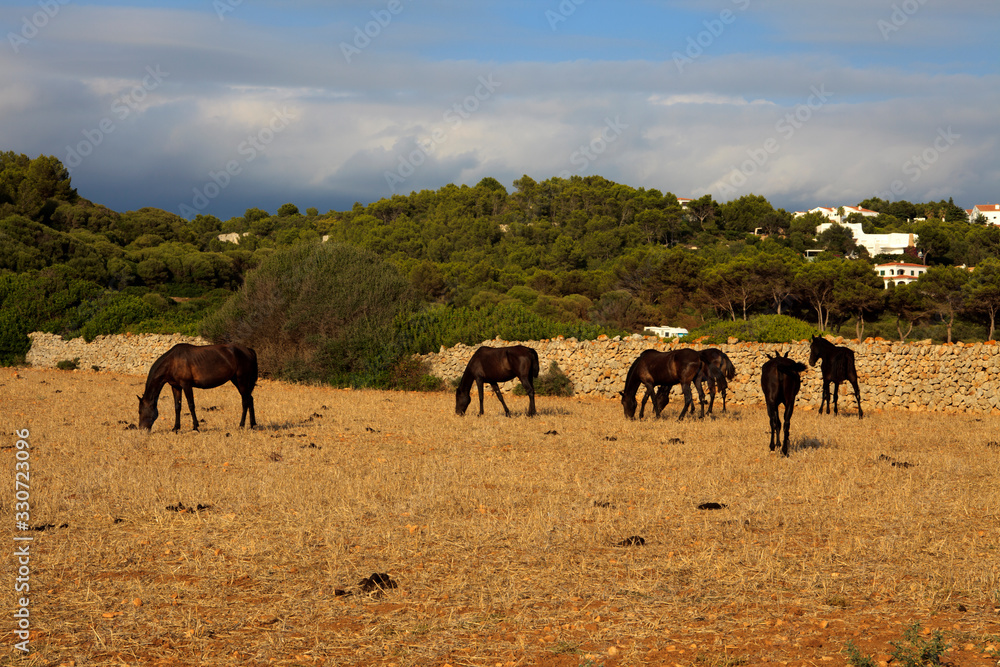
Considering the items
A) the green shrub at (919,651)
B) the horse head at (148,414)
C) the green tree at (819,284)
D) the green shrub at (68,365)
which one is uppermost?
the green tree at (819,284)

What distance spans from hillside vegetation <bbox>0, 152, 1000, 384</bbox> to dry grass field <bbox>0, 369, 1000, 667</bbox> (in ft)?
55.1

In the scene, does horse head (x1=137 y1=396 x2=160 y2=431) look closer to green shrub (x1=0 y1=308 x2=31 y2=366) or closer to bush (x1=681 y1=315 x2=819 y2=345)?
bush (x1=681 y1=315 x2=819 y2=345)

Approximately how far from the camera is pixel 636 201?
328ft

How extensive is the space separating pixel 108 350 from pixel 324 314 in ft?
48.0

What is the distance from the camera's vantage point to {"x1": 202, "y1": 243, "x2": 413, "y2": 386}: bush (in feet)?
98.6

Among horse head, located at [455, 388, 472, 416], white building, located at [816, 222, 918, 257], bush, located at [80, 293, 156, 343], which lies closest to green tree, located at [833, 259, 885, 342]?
horse head, located at [455, 388, 472, 416]

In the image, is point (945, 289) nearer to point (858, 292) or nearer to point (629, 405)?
point (858, 292)

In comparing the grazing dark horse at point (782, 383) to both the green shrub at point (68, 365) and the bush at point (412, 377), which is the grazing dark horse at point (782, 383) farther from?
the green shrub at point (68, 365)

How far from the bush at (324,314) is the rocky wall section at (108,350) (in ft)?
17.2

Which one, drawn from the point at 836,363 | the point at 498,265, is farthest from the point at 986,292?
the point at 498,265

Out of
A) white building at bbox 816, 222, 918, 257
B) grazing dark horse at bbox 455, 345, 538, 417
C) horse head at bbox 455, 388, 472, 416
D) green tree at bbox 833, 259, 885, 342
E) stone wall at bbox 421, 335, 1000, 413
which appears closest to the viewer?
grazing dark horse at bbox 455, 345, 538, 417

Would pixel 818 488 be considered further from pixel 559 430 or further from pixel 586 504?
pixel 559 430

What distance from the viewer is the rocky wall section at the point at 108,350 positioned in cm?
3694

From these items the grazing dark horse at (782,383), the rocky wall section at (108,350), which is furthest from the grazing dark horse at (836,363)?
the rocky wall section at (108,350)
